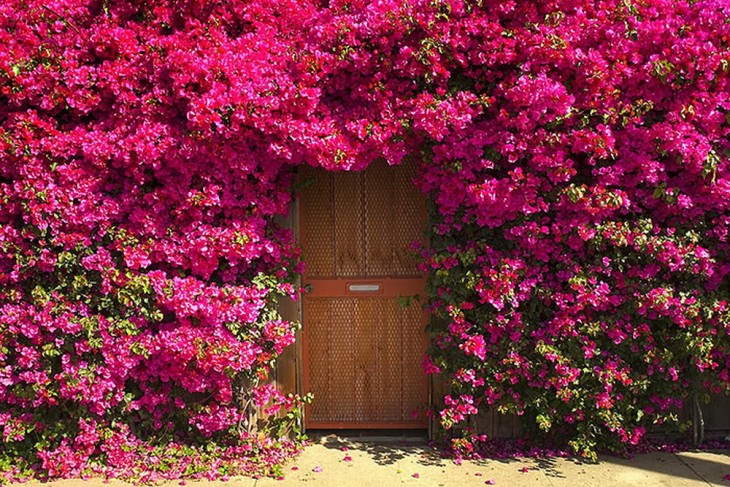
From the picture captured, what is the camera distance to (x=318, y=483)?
158 inches

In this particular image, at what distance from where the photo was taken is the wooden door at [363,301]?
4.70 meters

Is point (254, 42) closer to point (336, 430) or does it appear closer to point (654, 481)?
point (336, 430)

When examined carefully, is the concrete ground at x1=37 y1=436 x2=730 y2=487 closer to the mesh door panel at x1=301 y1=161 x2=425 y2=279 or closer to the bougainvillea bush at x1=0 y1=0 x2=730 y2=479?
the bougainvillea bush at x1=0 y1=0 x2=730 y2=479

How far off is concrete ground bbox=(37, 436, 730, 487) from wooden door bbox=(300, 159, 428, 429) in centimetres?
42

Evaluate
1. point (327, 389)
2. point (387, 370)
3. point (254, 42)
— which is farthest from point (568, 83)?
point (327, 389)

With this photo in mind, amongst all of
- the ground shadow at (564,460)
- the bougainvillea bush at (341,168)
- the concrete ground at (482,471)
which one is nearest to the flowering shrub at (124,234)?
the bougainvillea bush at (341,168)

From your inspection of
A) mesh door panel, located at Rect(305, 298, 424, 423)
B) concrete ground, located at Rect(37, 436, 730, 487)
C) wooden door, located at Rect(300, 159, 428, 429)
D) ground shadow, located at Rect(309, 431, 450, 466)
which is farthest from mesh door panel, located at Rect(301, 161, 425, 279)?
concrete ground, located at Rect(37, 436, 730, 487)

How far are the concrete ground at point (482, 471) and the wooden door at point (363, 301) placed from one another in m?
0.42

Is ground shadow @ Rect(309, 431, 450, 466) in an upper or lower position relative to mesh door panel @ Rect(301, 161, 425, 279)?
lower

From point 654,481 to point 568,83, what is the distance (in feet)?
7.97

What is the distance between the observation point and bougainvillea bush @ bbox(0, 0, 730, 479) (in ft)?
12.7

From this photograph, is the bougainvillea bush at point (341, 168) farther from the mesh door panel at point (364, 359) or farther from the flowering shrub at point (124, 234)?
→ the mesh door panel at point (364, 359)

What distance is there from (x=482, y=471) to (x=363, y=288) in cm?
146

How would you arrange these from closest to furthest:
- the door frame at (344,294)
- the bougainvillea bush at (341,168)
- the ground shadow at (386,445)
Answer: the bougainvillea bush at (341,168) < the ground shadow at (386,445) < the door frame at (344,294)
